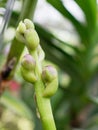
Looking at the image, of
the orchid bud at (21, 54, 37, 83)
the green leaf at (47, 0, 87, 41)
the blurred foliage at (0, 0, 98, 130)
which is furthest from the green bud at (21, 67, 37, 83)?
the blurred foliage at (0, 0, 98, 130)

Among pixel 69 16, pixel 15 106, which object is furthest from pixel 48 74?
pixel 15 106

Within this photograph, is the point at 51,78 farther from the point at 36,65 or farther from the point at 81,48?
the point at 81,48

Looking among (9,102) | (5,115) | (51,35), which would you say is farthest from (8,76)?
(5,115)

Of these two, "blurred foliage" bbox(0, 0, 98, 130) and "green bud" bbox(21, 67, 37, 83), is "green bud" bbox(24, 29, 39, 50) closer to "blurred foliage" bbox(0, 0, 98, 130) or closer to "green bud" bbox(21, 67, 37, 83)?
"green bud" bbox(21, 67, 37, 83)

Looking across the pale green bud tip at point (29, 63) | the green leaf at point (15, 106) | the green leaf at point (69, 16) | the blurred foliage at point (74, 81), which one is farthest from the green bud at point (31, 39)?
the green leaf at point (15, 106)

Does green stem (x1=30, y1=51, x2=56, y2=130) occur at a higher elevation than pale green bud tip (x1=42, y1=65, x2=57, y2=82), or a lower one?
lower

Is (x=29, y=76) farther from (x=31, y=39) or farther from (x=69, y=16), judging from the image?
(x=69, y=16)
